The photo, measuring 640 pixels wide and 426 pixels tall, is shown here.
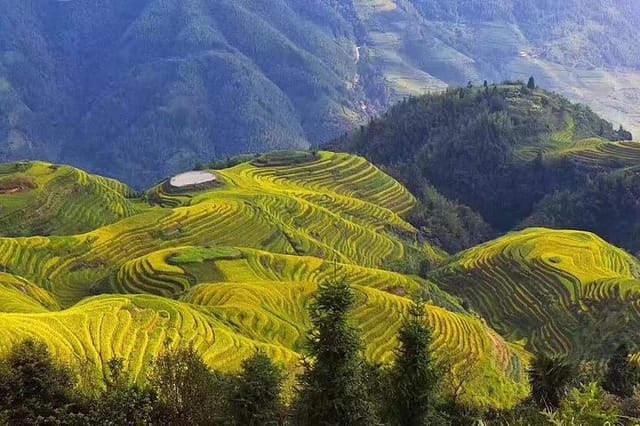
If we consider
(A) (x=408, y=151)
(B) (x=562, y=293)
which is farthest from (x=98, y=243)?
(A) (x=408, y=151)

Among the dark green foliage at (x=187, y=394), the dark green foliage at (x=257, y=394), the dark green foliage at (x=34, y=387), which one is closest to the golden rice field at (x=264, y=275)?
the dark green foliage at (x=257, y=394)

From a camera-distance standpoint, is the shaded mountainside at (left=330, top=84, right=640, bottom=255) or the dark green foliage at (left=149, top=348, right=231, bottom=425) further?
the shaded mountainside at (left=330, top=84, right=640, bottom=255)

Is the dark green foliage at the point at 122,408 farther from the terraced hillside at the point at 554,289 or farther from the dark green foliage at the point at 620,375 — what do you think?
the terraced hillside at the point at 554,289

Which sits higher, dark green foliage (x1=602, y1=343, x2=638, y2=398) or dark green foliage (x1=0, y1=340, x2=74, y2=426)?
dark green foliage (x1=0, y1=340, x2=74, y2=426)

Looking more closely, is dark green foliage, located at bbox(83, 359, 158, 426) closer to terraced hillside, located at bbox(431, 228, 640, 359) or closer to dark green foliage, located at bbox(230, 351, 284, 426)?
dark green foliage, located at bbox(230, 351, 284, 426)

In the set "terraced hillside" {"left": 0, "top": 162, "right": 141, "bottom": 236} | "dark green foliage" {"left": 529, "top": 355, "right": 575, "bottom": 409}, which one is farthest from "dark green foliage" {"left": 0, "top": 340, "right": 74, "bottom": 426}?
"terraced hillside" {"left": 0, "top": 162, "right": 141, "bottom": 236}

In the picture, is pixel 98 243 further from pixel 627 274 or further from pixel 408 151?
pixel 408 151
